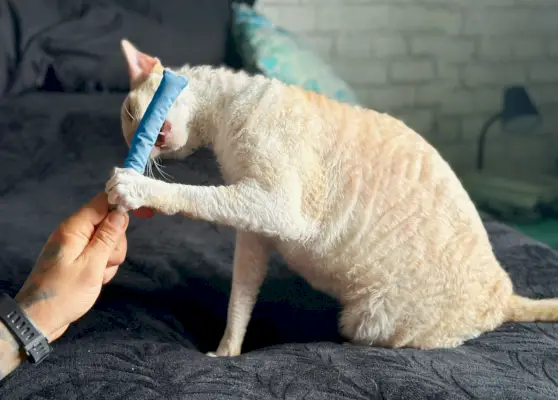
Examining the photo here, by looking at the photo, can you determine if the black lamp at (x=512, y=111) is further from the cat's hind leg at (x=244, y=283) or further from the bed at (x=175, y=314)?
the cat's hind leg at (x=244, y=283)

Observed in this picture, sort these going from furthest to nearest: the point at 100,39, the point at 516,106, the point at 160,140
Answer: the point at 516,106, the point at 100,39, the point at 160,140

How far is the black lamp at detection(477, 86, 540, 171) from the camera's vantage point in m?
2.45

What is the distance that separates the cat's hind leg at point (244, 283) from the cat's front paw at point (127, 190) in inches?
10.9

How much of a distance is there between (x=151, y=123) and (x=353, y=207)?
14.1 inches

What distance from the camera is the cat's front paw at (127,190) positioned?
2.87 feet

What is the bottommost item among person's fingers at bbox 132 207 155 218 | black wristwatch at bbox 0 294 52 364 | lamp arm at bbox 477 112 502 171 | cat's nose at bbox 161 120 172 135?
lamp arm at bbox 477 112 502 171

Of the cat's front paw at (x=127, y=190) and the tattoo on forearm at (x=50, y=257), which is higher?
the cat's front paw at (x=127, y=190)

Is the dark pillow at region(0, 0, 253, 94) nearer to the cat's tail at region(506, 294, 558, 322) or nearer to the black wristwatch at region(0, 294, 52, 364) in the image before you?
the black wristwatch at region(0, 294, 52, 364)

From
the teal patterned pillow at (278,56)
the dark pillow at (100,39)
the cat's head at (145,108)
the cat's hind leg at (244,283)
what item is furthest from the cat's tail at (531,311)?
the dark pillow at (100,39)

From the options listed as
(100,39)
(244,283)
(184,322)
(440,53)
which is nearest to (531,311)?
(244,283)

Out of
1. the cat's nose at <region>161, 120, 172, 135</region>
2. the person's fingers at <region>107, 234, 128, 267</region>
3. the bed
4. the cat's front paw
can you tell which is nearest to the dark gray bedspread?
the bed

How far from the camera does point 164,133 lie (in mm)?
1030

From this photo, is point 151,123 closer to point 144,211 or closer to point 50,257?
point 144,211

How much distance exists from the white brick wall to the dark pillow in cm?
50
